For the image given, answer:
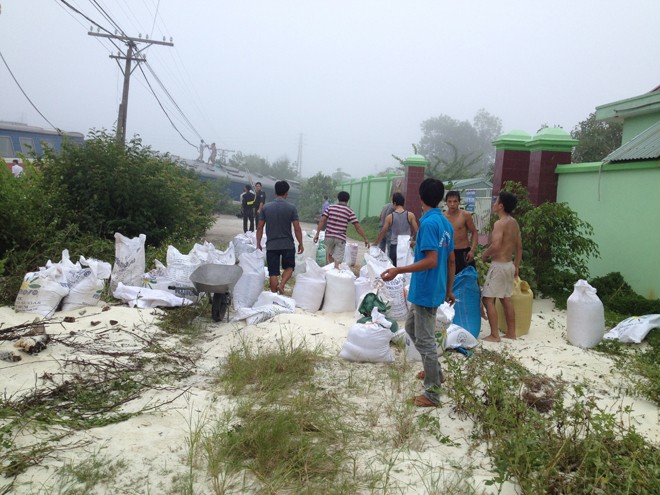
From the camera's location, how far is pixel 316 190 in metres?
31.6

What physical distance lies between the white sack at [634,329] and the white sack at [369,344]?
2.58 metres

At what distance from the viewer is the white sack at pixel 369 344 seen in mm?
4828

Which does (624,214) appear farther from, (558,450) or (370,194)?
(370,194)

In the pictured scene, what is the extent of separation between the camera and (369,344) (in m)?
4.83

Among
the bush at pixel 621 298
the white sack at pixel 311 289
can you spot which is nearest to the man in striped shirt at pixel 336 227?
the white sack at pixel 311 289

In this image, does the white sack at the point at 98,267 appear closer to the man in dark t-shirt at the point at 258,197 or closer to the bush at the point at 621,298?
the bush at the point at 621,298

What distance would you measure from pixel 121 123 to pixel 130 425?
17568 mm

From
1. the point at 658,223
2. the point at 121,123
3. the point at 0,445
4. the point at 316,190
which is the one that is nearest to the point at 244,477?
the point at 0,445

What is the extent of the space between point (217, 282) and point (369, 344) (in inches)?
77.1

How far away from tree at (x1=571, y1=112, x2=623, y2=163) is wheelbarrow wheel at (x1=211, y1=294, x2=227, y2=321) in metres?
14.9

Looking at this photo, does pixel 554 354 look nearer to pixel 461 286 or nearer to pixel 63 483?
pixel 461 286

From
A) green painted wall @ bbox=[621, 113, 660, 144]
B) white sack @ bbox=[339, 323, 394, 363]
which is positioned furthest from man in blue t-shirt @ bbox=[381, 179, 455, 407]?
green painted wall @ bbox=[621, 113, 660, 144]

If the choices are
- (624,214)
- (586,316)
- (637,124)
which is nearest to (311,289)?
(586,316)

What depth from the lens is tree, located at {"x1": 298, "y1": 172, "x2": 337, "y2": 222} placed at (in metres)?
30.7
